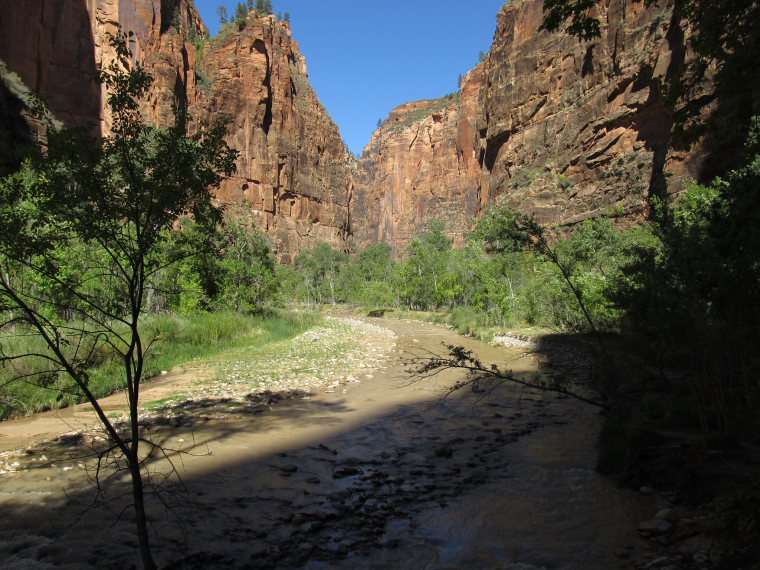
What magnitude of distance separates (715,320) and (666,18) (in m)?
45.1

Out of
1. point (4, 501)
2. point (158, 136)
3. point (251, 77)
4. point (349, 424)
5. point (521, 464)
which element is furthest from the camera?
point (251, 77)

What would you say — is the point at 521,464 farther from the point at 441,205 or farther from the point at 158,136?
the point at 441,205

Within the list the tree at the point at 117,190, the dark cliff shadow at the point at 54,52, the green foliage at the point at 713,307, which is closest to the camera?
the tree at the point at 117,190

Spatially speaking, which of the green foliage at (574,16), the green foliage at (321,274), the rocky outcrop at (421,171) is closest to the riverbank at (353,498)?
the green foliage at (574,16)

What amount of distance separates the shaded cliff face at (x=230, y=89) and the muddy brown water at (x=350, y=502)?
39.4m

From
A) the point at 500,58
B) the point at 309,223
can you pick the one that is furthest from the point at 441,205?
the point at 500,58

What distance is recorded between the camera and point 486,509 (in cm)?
516

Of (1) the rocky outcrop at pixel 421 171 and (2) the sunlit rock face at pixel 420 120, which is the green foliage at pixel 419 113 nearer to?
(1) the rocky outcrop at pixel 421 171

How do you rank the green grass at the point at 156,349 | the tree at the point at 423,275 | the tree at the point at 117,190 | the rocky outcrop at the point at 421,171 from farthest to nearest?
the rocky outcrop at the point at 421,171
the tree at the point at 423,275
the green grass at the point at 156,349
the tree at the point at 117,190

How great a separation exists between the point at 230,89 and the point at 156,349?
270ft

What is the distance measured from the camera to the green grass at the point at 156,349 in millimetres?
9266

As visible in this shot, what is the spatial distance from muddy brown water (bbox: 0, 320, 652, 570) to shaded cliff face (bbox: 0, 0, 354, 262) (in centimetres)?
3938

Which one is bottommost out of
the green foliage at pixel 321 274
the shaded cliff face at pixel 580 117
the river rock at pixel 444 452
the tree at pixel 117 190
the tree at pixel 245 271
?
the river rock at pixel 444 452

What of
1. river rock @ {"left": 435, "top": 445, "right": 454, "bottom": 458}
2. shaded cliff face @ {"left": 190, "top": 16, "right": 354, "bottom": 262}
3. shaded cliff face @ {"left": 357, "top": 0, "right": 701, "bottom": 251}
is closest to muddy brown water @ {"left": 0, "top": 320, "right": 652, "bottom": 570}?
river rock @ {"left": 435, "top": 445, "right": 454, "bottom": 458}
